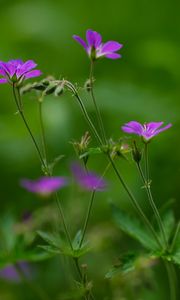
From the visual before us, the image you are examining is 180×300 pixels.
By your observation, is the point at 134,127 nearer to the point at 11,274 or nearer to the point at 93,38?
the point at 93,38

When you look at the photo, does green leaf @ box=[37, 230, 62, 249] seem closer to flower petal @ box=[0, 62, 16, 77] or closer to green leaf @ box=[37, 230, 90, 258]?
green leaf @ box=[37, 230, 90, 258]

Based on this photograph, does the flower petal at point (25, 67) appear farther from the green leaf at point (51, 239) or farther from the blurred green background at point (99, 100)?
the blurred green background at point (99, 100)

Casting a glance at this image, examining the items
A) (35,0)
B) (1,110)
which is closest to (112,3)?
(35,0)

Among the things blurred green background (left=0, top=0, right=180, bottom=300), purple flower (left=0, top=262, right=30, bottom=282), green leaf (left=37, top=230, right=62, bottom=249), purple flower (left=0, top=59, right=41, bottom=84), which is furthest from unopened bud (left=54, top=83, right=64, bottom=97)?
purple flower (left=0, top=262, right=30, bottom=282)

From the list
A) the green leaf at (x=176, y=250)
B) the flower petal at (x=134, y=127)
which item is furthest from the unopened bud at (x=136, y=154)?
the green leaf at (x=176, y=250)

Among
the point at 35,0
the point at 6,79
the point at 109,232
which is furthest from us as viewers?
the point at 35,0

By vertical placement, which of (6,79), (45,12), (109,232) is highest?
(6,79)

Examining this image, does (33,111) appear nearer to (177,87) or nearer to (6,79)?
(177,87)

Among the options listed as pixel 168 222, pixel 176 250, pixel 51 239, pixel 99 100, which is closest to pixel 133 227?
pixel 168 222
